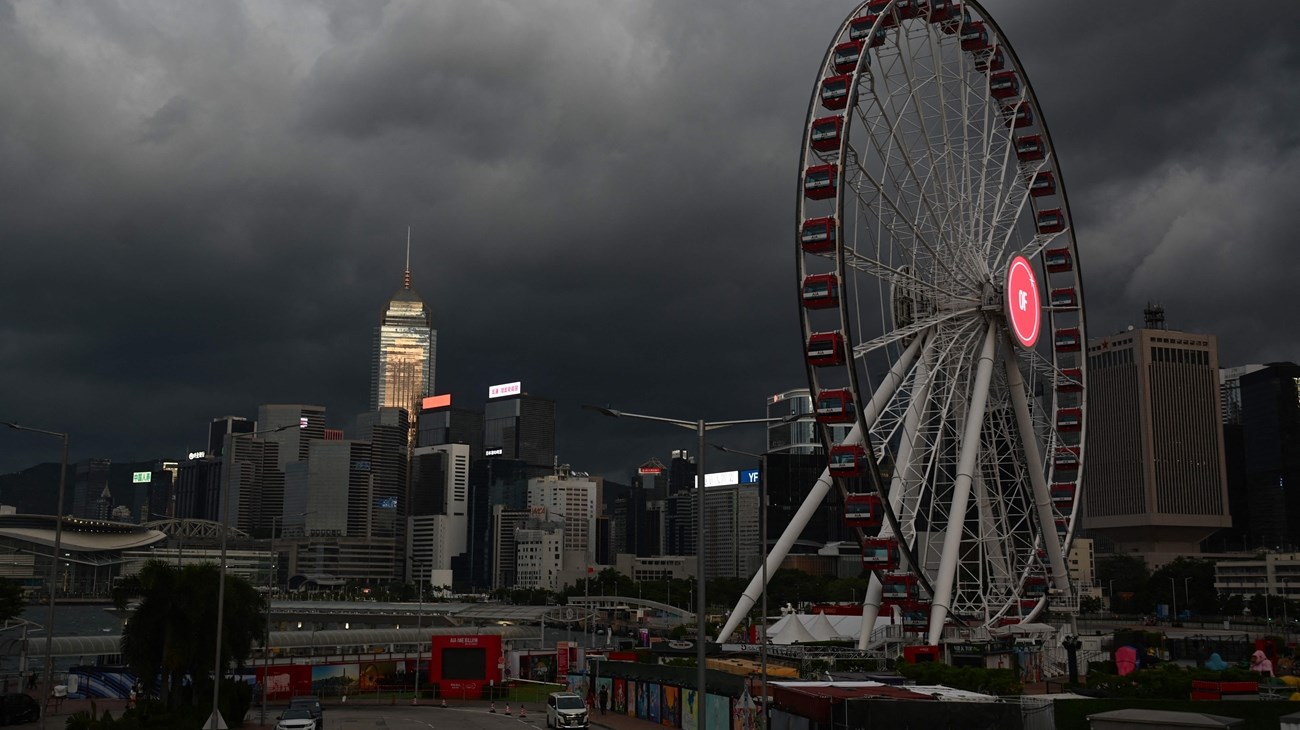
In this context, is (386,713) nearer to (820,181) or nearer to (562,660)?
(562,660)

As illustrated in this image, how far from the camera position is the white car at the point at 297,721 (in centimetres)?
5006

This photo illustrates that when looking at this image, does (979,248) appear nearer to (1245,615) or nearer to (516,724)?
(516,724)

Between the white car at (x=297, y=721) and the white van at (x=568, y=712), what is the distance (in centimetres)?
1002

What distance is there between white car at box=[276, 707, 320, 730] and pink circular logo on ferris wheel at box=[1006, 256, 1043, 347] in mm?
41240

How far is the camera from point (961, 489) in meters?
68.2

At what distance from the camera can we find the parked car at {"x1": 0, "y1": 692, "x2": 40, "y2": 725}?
57500 mm

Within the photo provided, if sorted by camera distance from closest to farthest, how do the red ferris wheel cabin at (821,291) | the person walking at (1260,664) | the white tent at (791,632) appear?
the red ferris wheel cabin at (821,291), the person walking at (1260,664), the white tent at (791,632)

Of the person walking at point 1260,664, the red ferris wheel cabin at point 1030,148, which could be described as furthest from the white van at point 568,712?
the red ferris wheel cabin at point 1030,148

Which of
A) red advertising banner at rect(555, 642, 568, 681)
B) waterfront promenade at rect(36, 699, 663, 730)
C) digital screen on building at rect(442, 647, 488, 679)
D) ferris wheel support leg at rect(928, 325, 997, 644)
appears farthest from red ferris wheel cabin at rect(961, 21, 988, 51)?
digital screen on building at rect(442, 647, 488, 679)

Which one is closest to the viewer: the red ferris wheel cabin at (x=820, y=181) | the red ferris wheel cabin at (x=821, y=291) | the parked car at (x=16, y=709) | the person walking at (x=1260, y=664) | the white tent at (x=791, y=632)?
the parked car at (x=16, y=709)

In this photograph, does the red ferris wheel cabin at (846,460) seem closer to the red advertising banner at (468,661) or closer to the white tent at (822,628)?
the red advertising banner at (468,661)

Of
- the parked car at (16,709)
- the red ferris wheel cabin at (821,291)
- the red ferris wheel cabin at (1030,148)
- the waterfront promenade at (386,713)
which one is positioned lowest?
the waterfront promenade at (386,713)

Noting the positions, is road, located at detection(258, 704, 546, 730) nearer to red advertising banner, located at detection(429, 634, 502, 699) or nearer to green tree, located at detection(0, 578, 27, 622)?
red advertising banner, located at detection(429, 634, 502, 699)

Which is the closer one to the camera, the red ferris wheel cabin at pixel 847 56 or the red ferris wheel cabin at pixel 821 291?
the red ferris wheel cabin at pixel 821 291
